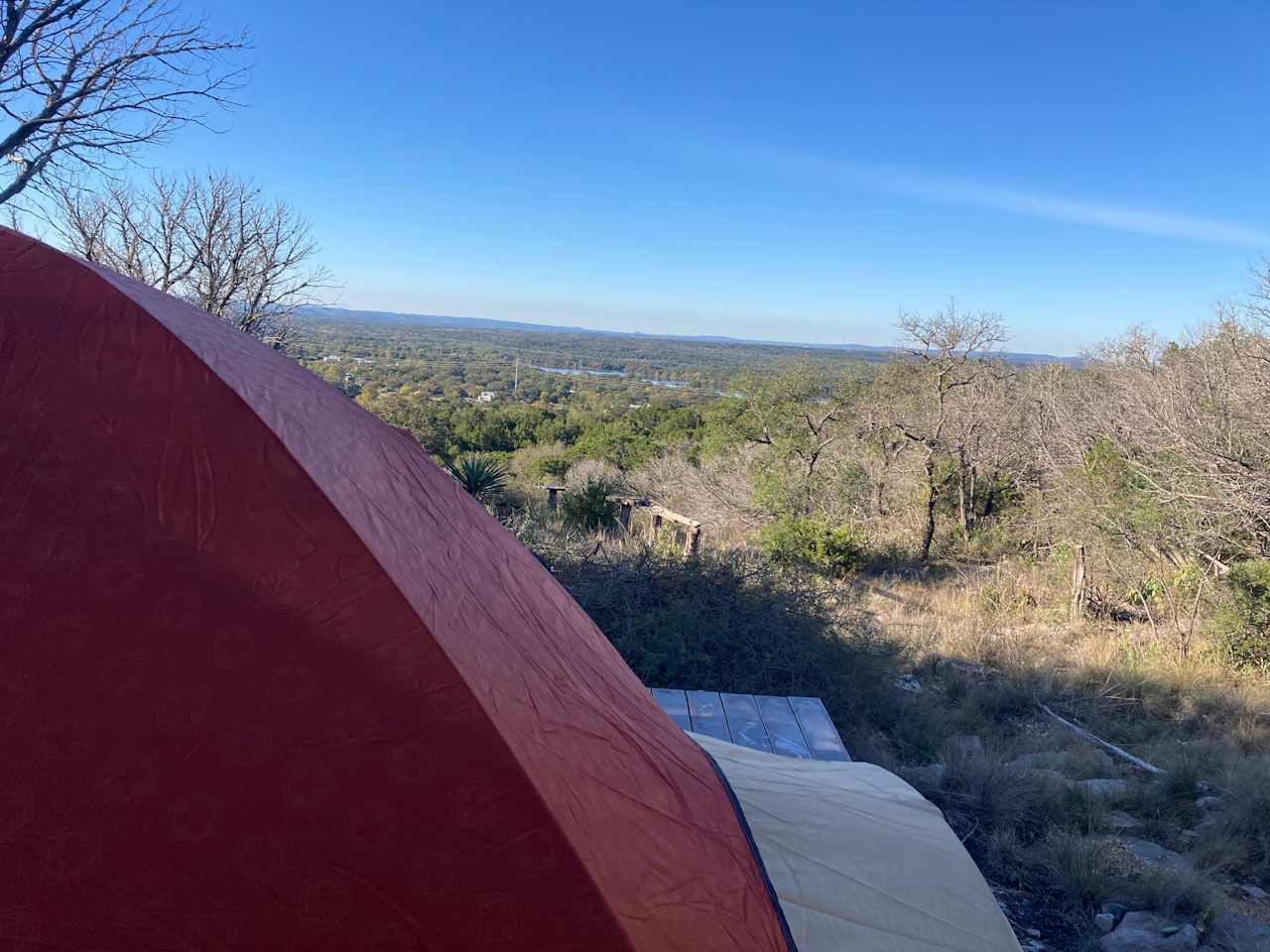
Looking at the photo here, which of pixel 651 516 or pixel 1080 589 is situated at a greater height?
pixel 651 516

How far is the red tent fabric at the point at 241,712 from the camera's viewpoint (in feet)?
4.80

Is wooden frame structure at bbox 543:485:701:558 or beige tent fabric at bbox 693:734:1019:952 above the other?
beige tent fabric at bbox 693:734:1019:952

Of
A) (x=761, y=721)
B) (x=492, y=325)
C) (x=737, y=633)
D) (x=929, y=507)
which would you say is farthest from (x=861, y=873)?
(x=492, y=325)

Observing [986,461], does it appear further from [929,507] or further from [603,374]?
[603,374]

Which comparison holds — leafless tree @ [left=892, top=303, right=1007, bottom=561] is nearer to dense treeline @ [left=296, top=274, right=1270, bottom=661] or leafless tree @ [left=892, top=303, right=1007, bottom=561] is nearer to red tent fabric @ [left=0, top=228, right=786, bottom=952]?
dense treeline @ [left=296, top=274, right=1270, bottom=661]

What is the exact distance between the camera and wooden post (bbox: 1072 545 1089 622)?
11.0m

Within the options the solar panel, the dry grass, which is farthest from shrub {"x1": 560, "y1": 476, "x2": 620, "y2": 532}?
the solar panel

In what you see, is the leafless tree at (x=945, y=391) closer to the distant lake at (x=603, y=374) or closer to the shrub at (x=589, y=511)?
the shrub at (x=589, y=511)

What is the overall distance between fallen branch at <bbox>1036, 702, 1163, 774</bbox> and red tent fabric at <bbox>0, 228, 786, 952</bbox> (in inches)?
205

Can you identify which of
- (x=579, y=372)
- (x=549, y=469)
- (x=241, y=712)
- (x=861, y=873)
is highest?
(x=579, y=372)

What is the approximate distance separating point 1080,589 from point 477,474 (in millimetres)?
8188

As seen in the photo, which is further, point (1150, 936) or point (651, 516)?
point (651, 516)

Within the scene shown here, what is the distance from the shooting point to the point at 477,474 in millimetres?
9273

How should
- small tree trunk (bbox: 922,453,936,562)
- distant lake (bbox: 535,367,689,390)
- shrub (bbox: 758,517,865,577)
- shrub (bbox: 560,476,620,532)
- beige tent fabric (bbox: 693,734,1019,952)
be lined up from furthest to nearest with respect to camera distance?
distant lake (bbox: 535,367,689,390) < small tree trunk (bbox: 922,453,936,562) < shrub (bbox: 758,517,865,577) < shrub (bbox: 560,476,620,532) < beige tent fabric (bbox: 693,734,1019,952)
